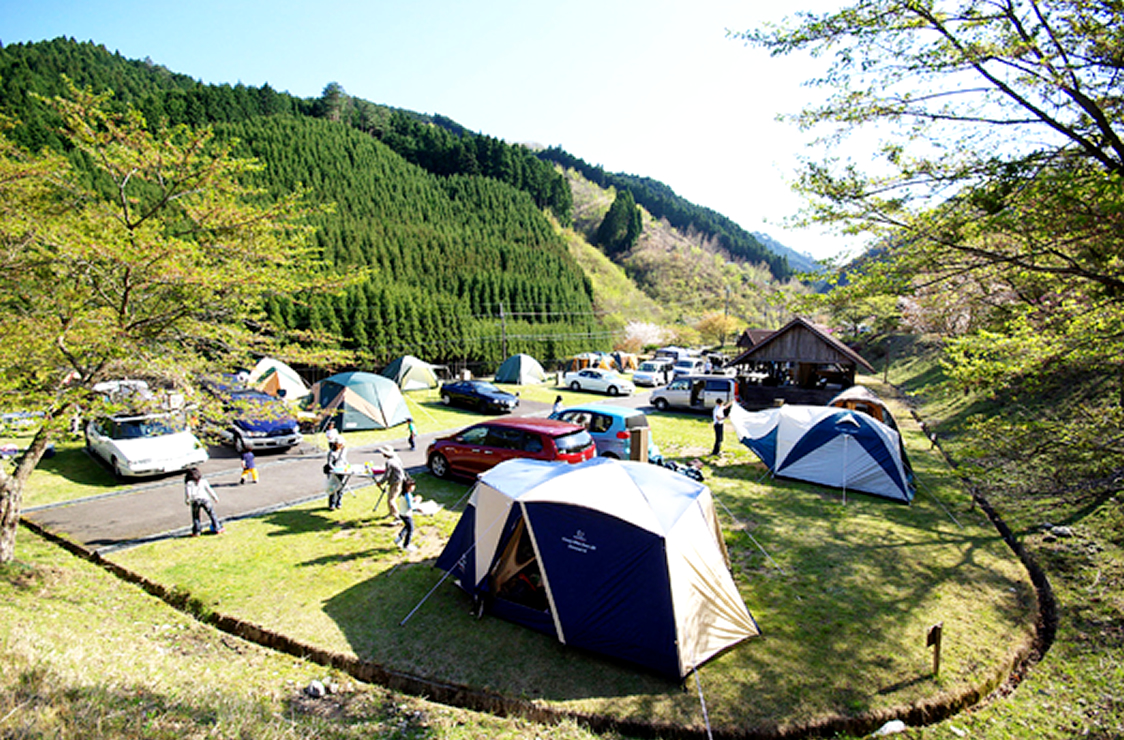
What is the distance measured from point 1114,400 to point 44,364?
69.7ft

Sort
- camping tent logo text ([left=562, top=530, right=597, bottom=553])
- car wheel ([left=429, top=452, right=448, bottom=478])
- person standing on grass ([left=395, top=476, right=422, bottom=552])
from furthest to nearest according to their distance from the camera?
car wheel ([left=429, top=452, right=448, bottom=478]) < person standing on grass ([left=395, top=476, right=422, bottom=552]) < camping tent logo text ([left=562, top=530, right=597, bottom=553])

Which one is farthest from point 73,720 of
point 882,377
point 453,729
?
point 882,377

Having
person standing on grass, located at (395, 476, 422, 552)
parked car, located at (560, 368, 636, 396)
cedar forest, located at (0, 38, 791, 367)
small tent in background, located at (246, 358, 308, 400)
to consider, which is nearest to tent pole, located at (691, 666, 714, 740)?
person standing on grass, located at (395, 476, 422, 552)

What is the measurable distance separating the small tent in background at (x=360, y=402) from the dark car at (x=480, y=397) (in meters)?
3.97

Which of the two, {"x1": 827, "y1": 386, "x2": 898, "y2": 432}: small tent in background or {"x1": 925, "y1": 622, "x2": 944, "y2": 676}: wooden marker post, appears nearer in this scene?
{"x1": 925, "y1": 622, "x2": 944, "y2": 676}: wooden marker post

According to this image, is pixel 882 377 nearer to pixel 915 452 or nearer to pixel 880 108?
pixel 915 452

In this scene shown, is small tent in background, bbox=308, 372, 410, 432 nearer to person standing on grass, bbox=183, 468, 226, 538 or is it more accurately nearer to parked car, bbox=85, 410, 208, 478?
parked car, bbox=85, 410, 208, 478

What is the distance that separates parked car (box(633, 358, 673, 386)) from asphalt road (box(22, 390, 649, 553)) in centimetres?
1983

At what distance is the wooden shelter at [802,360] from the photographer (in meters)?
21.9

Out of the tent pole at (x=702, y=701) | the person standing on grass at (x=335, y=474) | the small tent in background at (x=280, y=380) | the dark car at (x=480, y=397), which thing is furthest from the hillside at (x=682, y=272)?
the tent pole at (x=702, y=701)

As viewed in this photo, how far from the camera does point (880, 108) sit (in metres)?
6.68

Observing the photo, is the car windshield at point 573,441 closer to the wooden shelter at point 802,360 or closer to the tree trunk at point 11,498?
the tree trunk at point 11,498

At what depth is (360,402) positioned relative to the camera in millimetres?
17984

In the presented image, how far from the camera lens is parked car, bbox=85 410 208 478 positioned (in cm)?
1174
